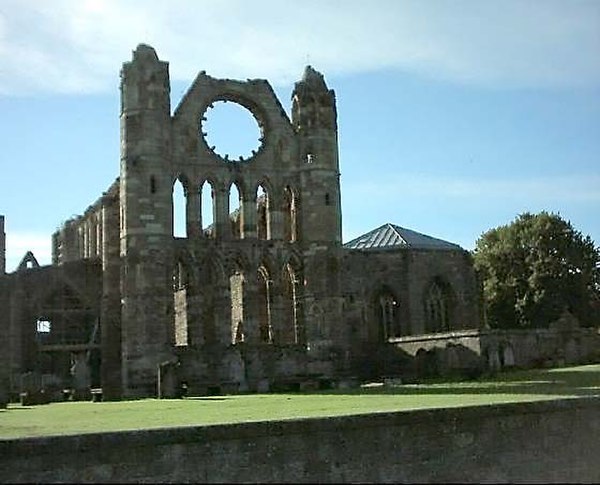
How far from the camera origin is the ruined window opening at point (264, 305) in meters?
41.8

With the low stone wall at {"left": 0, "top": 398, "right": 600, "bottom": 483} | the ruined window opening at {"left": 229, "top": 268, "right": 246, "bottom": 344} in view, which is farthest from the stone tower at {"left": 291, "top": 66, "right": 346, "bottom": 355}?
the low stone wall at {"left": 0, "top": 398, "right": 600, "bottom": 483}

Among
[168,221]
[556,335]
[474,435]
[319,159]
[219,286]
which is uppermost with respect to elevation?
[319,159]

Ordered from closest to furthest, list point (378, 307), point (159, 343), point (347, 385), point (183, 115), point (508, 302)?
point (347, 385), point (159, 343), point (183, 115), point (378, 307), point (508, 302)

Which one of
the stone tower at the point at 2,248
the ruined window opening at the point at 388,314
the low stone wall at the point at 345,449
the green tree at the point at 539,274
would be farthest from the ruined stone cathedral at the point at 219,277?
the low stone wall at the point at 345,449

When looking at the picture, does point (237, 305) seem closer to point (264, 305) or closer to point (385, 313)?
point (264, 305)

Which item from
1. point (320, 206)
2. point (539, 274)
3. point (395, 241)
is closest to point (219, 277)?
point (320, 206)

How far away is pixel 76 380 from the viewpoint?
120 feet

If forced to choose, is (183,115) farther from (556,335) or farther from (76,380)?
(556,335)

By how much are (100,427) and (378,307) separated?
30.9m

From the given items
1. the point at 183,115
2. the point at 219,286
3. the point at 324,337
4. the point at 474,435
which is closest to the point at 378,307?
the point at 324,337

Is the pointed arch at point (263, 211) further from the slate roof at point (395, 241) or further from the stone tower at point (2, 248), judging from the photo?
the stone tower at point (2, 248)

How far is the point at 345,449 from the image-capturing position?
14883 millimetres

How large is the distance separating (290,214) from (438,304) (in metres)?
9.05

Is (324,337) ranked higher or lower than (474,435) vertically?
higher
